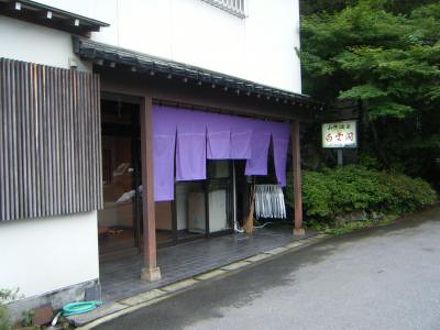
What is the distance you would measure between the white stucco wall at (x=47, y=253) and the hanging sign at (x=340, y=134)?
7.64m

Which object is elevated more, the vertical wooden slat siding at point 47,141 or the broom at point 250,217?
the vertical wooden slat siding at point 47,141

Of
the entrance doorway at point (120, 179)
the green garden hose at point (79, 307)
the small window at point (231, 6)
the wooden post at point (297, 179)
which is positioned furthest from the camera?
the wooden post at point (297, 179)

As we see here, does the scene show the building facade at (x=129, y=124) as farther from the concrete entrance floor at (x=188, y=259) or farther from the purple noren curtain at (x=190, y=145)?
the concrete entrance floor at (x=188, y=259)

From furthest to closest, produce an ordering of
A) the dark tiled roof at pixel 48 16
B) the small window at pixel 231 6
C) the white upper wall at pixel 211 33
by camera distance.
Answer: the small window at pixel 231 6
the white upper wall at pixel 211 33
the dark tiled roof at pixel 48 16

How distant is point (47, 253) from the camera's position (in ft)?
20.1

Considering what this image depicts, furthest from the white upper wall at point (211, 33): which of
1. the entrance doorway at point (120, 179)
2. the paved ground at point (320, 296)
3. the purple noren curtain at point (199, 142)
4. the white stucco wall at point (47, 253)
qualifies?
the paved ground at point (320, 296)

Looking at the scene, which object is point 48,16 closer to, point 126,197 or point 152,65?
point 152,65

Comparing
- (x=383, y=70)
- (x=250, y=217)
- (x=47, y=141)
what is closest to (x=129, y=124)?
(x=47, y=141)

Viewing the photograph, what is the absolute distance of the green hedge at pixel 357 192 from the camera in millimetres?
12078

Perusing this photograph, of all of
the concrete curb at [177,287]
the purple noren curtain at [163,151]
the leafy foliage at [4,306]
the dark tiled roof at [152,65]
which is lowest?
the concrete curb at [177,287]

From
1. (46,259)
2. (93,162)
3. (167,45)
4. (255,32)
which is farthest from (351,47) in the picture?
(46,259)

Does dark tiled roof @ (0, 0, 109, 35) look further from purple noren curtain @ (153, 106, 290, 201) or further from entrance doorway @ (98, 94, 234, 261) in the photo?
entrance doorway @ (98, 94, 234, 261)

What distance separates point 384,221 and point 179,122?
24.3ft

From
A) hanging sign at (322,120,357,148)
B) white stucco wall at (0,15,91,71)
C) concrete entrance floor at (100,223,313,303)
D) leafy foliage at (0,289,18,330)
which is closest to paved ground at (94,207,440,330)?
concrete entrance floor at (100,223,313,303)
